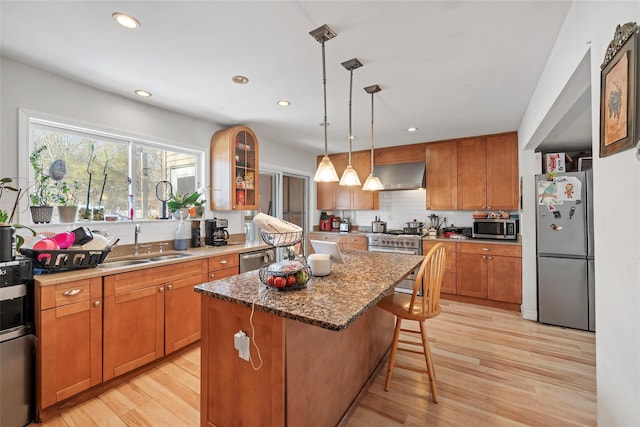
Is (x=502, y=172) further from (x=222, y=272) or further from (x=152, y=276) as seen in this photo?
(x=152, y=276)

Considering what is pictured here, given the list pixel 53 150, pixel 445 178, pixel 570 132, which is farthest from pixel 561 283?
pixel 53 150

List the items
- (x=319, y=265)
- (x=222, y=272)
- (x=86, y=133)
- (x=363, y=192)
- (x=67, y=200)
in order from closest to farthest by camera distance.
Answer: (x=319, y=265) < (x=67, y=200) < (x=86, y=133) < (x=222, y=272) < (x=363, y=192)

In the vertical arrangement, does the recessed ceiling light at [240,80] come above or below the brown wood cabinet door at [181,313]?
above

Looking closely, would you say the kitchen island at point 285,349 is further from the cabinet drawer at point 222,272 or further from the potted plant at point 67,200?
the potted plant at point 67,200

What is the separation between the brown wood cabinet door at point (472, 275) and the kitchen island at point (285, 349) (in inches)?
103

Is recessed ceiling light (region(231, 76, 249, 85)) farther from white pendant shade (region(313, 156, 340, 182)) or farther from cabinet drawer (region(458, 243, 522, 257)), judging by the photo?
cabinet drawer (region(458, 243, 522, 257))

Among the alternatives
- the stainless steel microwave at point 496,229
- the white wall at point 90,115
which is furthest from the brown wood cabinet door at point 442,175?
the white wall at point 90,115

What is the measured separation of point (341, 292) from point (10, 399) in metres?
2.09

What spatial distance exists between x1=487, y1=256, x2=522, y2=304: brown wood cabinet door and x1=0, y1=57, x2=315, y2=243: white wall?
351 centimetres

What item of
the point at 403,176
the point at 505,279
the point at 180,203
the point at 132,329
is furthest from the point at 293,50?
the point at 505,279

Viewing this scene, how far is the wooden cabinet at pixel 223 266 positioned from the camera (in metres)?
2.87

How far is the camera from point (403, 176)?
4.65 m

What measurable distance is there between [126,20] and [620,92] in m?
2.36

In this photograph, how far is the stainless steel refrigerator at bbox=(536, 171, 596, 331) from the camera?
305cm
